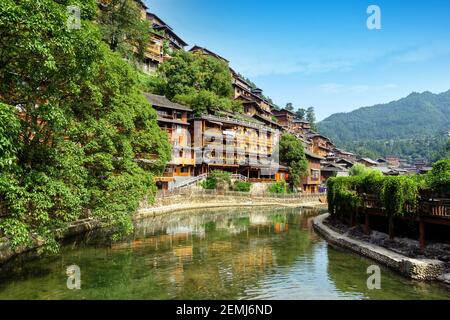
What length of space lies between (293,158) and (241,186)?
17033mm

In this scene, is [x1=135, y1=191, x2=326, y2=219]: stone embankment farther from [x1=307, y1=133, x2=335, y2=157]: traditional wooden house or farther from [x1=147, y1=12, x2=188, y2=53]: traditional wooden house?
[x1=147, y1=12, x2=188, y2=53]: traditional wooden house

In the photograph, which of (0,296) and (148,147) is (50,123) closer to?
(0,296)

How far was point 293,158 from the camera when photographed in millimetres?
77312

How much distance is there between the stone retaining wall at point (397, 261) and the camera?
18.9 m

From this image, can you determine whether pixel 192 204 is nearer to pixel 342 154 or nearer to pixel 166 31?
pixel 166 31

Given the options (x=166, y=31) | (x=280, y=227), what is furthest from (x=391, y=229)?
(x=166, y=31)

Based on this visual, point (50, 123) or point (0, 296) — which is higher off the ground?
point (50, 123)

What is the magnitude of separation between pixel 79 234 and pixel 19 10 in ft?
72.5

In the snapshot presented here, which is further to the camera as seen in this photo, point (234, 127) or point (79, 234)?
point (234, 127)

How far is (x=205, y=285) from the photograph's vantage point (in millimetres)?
17938

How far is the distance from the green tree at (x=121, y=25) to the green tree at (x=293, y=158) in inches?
1478

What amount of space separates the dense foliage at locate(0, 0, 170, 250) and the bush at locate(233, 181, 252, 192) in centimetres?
4117
